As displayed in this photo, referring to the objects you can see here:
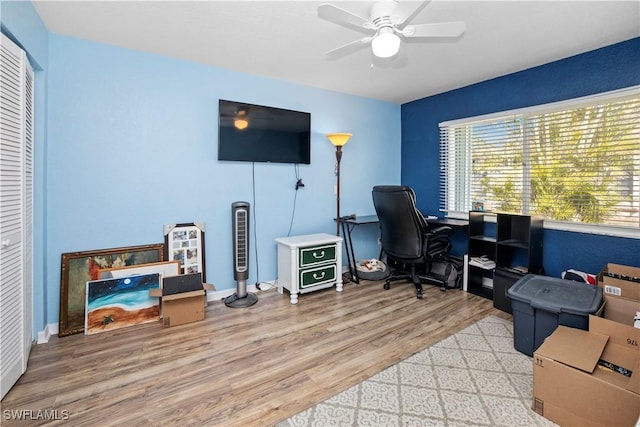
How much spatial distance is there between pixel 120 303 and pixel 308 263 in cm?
168

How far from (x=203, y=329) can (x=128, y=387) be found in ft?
2.40

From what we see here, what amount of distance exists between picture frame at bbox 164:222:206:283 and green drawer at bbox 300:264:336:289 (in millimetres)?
990

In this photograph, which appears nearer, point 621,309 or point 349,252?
point 621,309

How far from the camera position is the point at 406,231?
312cm

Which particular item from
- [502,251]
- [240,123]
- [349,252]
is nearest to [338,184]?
[349,252]

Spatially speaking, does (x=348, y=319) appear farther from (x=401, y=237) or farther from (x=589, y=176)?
(x=589, y=176)

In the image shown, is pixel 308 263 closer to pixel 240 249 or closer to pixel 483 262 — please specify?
pixel 240 249

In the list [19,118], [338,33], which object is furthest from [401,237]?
[19,118]

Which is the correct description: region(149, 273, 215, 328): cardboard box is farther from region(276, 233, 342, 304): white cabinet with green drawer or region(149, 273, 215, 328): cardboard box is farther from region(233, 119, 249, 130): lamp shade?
region(233, 119, 249, 130): lamp shade

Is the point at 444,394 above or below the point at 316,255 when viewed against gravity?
below

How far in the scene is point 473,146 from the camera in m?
3.67

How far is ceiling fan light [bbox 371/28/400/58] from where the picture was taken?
176cm

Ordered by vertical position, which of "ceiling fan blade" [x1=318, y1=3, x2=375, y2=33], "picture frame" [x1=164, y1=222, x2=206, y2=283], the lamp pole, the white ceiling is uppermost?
the white ceiling

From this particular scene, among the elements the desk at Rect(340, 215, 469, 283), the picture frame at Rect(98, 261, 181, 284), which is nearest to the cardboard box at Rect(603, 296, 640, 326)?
the desk at Rect(340, 215, 469, 283)
